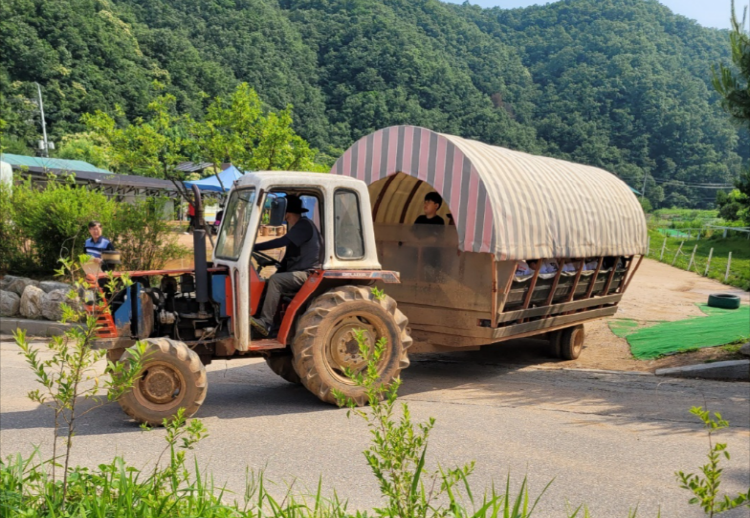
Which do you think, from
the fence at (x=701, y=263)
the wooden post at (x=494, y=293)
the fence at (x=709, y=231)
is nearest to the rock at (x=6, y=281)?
the wooden post at (x=494, y=293)

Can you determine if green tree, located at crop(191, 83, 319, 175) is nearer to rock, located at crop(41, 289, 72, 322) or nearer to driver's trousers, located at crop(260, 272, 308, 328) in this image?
rock, located at crop(41, 289, 72, 322)

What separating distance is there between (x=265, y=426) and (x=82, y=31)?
60.5 meters

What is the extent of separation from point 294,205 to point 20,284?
7.51m

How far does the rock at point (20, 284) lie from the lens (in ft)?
42.7

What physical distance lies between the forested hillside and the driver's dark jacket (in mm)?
47698

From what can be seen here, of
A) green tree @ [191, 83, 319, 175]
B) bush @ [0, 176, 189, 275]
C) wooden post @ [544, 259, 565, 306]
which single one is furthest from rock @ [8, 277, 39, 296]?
wooden post @ [544, 259, 565, 306]

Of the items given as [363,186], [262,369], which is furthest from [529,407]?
[262,369]

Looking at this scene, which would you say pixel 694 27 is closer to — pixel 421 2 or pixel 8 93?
pixel 421 2

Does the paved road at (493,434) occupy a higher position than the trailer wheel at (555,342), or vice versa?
the trailer wheel at (555,342)

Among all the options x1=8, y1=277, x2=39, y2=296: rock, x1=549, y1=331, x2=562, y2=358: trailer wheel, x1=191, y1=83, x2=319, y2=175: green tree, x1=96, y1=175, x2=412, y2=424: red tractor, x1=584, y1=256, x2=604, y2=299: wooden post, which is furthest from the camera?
x1=191, y1=83, x2=319, y2=175: green tree

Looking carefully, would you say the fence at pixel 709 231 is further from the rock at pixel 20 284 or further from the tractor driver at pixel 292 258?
the tractor driver at pixel 292 258

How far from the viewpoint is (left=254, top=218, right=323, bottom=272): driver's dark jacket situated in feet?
25.7

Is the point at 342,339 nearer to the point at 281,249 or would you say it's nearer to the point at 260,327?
the point at 260,327

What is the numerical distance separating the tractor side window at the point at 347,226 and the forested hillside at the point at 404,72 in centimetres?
4782
